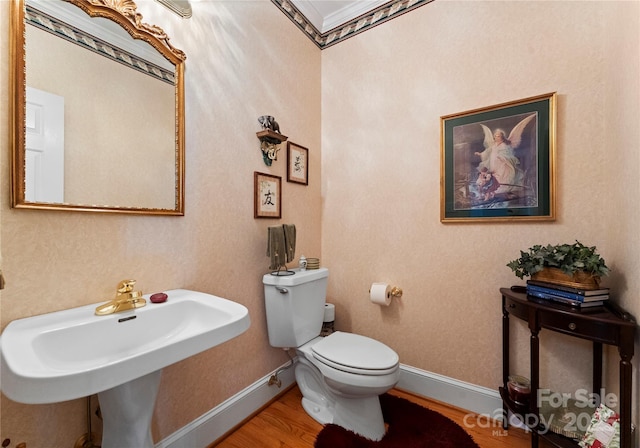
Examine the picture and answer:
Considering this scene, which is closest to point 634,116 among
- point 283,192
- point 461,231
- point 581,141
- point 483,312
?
point 581,141

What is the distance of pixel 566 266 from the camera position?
45.9 inches

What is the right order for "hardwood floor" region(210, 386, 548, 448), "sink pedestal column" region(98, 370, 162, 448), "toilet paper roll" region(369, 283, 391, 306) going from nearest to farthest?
"sink pedestal column" region(98, 370, 162, 448)
"hardwood floor" region(210, 386, 548, 448)
"toilet paper roll" region(369, 283, 391, 306)

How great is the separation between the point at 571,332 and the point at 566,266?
0.89 feet

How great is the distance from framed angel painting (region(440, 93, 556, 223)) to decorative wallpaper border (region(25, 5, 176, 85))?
157 cm

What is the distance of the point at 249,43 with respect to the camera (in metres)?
1.60

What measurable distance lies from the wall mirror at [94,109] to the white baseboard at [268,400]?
104 centimetres

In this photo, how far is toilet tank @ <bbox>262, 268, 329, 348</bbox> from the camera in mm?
1559

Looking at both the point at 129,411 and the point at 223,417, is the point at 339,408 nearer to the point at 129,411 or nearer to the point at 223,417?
the point at 223,417

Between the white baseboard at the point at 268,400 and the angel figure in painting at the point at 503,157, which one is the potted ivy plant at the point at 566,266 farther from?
the white baseboard at the point at 268,400

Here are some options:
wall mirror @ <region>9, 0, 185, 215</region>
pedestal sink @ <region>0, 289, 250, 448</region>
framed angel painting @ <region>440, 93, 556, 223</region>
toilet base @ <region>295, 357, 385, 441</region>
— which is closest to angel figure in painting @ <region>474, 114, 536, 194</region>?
framed angel painting @ <region>440, 93, 556, 223</region>

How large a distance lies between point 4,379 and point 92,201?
0.61 meters

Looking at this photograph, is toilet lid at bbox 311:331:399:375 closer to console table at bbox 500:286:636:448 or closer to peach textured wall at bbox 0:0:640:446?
peach textured wall at bbox 0:0:640:446

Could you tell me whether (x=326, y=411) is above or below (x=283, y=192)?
below

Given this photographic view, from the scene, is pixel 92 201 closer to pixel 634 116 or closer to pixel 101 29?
pixel 101 29
